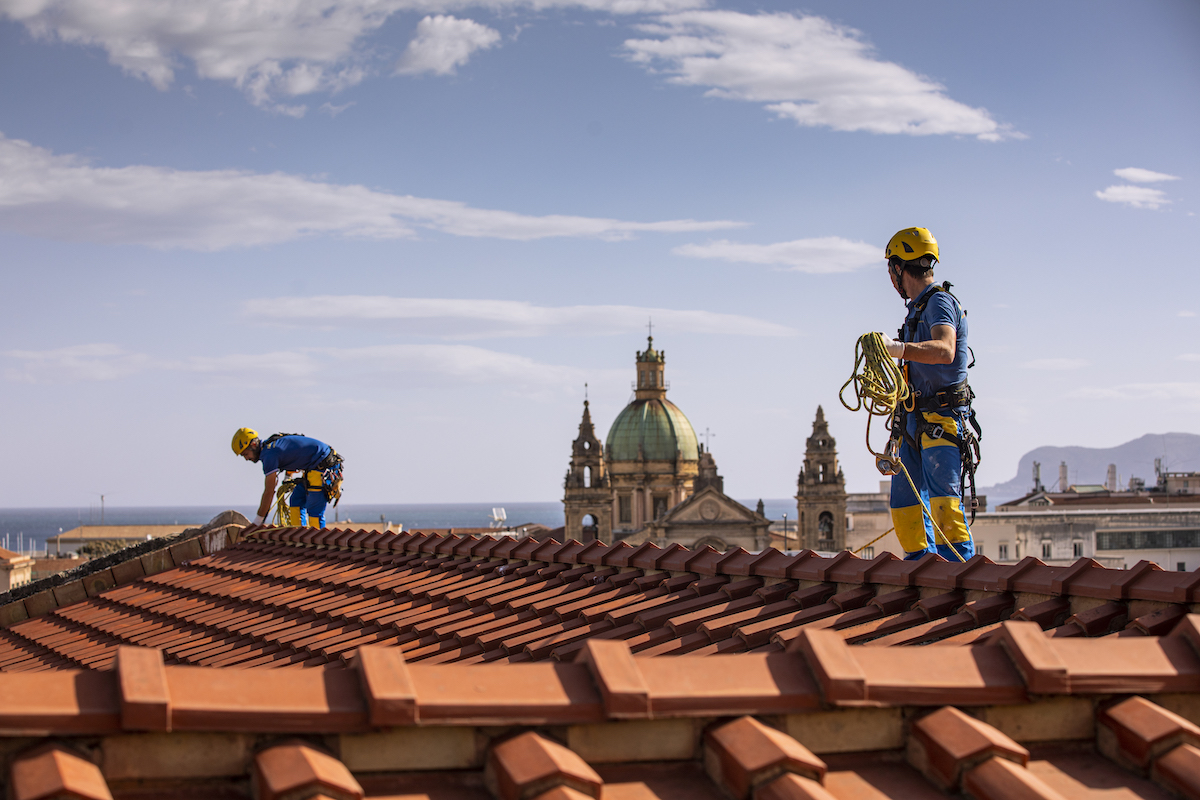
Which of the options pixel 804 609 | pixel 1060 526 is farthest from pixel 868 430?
pixel 1060 526

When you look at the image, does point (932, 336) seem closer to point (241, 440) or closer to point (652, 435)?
point (241, 440)

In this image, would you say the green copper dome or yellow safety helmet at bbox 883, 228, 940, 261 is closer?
yellow safety helmet at bbox 883, 228, 940, 261

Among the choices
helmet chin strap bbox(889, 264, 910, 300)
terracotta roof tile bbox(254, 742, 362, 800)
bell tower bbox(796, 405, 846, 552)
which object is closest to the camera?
terracotta roof tile bbox(254, 742, 362, 800)

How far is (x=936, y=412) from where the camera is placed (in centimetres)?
705

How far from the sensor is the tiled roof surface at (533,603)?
14.6 feet

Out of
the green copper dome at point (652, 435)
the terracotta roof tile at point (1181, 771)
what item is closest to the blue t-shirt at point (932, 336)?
the terracotta roof tile at point (1181, 771)

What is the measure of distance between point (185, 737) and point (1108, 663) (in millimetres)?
2419

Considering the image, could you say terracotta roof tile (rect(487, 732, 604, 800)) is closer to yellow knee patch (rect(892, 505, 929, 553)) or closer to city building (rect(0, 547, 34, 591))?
yellow knee patch (rect(892, 505, 929, 553))

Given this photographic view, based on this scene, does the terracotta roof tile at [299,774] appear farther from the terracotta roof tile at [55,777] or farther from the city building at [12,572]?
the city building at [12,572]

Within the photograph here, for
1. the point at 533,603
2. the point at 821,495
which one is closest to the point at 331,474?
the point at 533,603

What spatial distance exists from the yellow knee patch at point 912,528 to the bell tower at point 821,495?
68304 mm

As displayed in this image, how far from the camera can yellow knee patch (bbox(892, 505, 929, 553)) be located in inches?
276

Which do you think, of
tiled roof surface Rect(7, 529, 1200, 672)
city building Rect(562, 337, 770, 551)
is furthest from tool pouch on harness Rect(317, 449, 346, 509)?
city building Rect(562, 337, 770, 551)

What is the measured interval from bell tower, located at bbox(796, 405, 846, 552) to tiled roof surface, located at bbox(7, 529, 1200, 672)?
66628 mm
